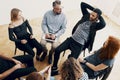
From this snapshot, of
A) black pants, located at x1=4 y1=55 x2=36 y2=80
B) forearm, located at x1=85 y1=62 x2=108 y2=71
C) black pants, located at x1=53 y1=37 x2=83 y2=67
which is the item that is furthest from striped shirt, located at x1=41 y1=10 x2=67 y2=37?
forearm, located at x1=85 y1=62 x2=108 y2=71

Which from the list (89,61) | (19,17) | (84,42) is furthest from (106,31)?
(19,17)

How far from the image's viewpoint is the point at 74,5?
606cm

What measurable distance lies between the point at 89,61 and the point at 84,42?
1.65 feet

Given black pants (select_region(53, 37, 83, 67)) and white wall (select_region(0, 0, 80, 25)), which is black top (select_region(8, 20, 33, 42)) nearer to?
black pants (select_region(53, 37, 83, 67))

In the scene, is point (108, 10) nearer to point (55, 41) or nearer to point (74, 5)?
point (74, 5)

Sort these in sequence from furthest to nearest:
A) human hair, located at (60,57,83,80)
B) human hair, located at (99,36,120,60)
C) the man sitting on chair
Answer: the man sitting on chair < human hair, located at (99,36,120,60) < human hair, located at (60,57,83,80)

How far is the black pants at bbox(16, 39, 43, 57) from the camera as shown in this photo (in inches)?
154

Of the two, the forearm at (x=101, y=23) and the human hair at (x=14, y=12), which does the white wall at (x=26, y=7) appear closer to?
the human hair at (x=14, y=12)

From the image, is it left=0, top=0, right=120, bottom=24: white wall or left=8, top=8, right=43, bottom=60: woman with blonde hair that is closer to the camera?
left=8, top=8, right=43, bottom=60: woman with blonde hair

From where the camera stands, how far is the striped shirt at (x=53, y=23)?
4129mm

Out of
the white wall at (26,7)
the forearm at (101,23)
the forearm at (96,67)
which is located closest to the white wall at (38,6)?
the white wall at (26,7)

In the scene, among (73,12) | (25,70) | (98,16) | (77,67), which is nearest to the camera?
(77,67)

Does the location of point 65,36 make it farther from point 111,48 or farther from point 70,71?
point 70,71

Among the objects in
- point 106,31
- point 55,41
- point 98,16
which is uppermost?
point 98,16
